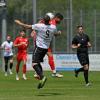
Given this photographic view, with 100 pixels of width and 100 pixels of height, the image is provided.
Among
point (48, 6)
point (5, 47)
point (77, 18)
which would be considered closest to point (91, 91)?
point (5, 47)

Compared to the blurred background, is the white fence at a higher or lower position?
lower

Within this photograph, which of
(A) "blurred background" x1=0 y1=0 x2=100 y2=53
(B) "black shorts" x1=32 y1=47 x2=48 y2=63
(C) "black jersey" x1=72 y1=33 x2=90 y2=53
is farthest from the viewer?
(A) "blurred background" x1=0 y1=0 x2=100 y2=53

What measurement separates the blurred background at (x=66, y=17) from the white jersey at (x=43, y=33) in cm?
1941

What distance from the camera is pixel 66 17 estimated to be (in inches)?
1503

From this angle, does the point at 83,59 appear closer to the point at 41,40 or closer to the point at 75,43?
the point at 75,43

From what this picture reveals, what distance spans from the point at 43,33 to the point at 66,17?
74.2ft

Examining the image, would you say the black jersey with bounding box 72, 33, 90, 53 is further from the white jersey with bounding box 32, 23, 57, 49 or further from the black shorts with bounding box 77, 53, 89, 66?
the white jersey with bounding box 32, 23, 57, 49

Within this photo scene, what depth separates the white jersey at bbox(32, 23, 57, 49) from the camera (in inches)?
614

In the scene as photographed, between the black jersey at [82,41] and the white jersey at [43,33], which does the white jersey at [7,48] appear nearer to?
the black jersey at [82,41]

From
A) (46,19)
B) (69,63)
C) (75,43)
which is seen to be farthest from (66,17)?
(46,19)

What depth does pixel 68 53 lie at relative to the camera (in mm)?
35094

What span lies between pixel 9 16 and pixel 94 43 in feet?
23.6

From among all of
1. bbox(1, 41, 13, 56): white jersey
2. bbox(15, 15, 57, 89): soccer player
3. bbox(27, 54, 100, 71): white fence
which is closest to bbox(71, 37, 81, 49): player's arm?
bbox(15, 15, 57, 89): soccer player

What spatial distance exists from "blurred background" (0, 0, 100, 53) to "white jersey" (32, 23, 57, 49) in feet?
63.7
